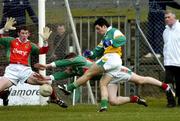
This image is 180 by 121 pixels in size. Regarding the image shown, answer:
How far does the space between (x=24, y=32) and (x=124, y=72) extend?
2572 millimetres

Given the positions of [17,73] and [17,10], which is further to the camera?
[17,10]

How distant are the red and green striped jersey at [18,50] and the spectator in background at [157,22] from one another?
4.66 meters

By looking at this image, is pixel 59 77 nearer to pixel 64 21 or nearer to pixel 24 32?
pixel 24 32

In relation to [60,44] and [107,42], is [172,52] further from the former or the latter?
[60,44]

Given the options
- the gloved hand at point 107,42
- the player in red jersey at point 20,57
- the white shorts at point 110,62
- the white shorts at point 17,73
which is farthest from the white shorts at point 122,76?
the white shorts at point 17,73

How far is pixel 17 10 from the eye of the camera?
22.4m

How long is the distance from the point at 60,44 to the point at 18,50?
407cm

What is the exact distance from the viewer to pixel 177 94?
19.8 metres

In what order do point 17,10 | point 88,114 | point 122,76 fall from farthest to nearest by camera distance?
1. point 17,10
2. point 122,76
3. point 88,114

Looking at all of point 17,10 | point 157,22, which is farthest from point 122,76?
point 17,10

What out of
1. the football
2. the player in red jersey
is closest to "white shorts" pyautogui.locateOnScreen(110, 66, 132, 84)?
the football

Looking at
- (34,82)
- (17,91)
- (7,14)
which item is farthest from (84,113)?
(7,14)

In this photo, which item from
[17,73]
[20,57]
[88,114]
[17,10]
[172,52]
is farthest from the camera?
[17,10]

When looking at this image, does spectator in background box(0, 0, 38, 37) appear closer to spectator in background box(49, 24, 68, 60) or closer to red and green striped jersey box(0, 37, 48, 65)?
spectator in background box(49, 24, 68, 60)
